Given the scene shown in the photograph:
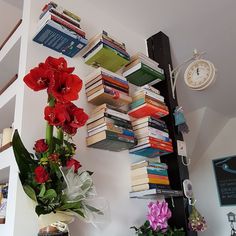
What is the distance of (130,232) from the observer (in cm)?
142

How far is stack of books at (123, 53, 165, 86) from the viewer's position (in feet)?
5.51

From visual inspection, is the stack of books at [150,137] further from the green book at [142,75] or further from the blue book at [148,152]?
the green book at [142,75]

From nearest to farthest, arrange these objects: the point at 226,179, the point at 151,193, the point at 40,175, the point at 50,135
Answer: the point at 40,175
the point at 50,135
the point at 151,193
the point at 226,179

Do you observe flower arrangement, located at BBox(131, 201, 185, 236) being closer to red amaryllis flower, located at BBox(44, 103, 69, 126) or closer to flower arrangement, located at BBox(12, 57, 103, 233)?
flower arrangement, located at BBox(12, 57, 103, 233)

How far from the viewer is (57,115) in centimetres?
92

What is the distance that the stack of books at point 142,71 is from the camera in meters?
1.68

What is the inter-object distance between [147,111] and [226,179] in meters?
2.48

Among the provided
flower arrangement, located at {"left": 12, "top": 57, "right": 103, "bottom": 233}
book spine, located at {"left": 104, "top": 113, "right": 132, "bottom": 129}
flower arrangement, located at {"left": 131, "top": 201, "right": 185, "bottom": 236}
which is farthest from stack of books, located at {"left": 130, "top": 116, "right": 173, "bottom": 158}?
flower arrangement, located at {"left": 12, "top": 57, "right": 103, "bottom": 233}

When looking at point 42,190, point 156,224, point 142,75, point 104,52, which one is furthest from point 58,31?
point 156,224

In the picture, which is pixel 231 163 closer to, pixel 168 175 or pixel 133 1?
pixel 168 175

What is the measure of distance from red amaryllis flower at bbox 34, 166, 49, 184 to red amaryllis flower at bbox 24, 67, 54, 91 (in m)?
0.30

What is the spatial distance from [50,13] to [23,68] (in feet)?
0.99

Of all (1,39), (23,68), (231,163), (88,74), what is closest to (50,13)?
(23,68)

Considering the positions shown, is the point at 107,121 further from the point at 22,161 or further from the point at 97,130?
the point at 22,161
